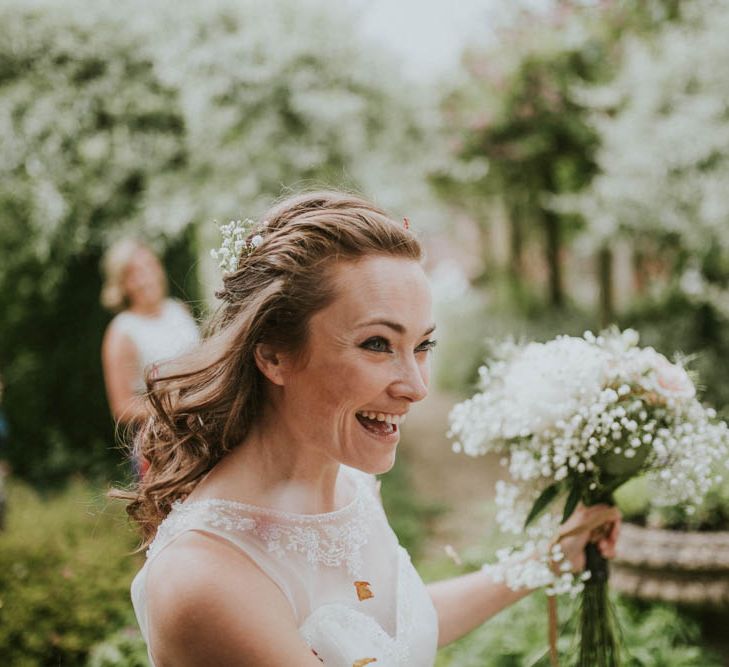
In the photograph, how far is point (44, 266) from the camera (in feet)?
23.2

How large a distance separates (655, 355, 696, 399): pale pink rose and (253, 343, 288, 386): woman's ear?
2.75 ft

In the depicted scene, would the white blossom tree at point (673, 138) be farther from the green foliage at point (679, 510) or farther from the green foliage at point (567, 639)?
the green foliage at point (567, 639)

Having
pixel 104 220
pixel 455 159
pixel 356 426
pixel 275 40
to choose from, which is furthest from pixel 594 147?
pixel 356 426

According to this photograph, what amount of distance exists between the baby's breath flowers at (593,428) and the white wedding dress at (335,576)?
0.89ft

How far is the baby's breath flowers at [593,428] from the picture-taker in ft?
5.66

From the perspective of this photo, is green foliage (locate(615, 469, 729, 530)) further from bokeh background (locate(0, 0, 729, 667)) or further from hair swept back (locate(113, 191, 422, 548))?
hair swept back (locate(113, 191, 422, 548))

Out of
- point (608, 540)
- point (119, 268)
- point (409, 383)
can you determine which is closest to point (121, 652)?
point (119, 268)

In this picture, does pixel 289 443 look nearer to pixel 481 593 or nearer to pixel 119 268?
pixel 481 593

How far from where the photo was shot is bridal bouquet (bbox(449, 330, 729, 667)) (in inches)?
68.0

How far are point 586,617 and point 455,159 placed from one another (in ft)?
27.7

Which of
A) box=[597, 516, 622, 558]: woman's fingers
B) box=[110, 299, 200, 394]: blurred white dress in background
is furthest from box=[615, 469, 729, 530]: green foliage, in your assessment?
box=[110, 299, 200, 394]: blurred white dress in background

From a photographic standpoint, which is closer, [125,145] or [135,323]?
[135,323]

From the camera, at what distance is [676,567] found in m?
3.86

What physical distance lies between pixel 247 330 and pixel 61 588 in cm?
303
